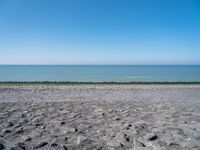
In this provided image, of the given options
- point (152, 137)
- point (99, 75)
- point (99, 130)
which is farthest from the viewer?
point (99, 75)

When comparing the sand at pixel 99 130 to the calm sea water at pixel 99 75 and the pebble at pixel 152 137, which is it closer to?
the pebble at pixel 152 137

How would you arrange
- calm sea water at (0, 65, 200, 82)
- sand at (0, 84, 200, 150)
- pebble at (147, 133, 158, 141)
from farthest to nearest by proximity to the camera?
calm sea water at (0, 65, 200, 82) < pebble at (147, 133, 158, 141) < sand at (0, 84, 200, 150)

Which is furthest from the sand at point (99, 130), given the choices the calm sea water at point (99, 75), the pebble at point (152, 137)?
the calm sea water at point (99, 75)

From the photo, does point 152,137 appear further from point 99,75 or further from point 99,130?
point 99,75

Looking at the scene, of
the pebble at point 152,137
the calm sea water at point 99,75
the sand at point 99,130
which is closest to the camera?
the sand at point 99,130

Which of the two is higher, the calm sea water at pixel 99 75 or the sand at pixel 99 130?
the sand at pixel 99 130

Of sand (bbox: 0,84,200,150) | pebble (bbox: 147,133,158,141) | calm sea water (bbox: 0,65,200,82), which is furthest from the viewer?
calm sea water (bbox: 0,65,200,82)

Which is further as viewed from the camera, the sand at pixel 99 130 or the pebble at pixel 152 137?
the pebble at pixel 152 137

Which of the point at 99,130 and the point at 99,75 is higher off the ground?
the point at 99,130

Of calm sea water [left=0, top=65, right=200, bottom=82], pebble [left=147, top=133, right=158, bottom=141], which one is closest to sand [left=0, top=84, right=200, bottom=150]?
pebble [left=147, top=133, right=158, bottom=141]

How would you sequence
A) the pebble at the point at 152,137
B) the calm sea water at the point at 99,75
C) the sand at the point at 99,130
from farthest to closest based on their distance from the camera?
the calm sea water at the point at 99,75, the pebble at the point at 152,137, the sand at the point at 99,130

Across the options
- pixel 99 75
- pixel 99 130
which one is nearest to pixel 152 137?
pixel 99 130

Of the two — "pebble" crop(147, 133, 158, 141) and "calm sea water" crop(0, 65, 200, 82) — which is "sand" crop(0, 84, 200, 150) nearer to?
"pebble" crop(147, 133, 158, 141)

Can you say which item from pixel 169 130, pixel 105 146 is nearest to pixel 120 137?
pixel 105 146
